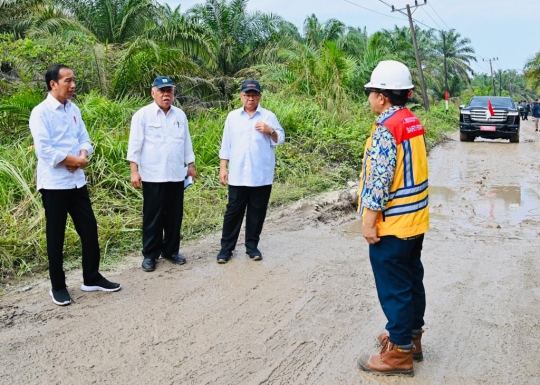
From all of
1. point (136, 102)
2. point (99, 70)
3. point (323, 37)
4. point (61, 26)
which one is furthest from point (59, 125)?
point (323, 37)

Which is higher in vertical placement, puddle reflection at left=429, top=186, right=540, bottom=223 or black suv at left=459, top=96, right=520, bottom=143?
black suv at left=459, top=96, right=520, bottom=143

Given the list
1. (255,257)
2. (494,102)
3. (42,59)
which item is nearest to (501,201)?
(255,257)

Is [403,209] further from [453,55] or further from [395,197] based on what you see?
[453,55]

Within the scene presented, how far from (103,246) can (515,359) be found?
13.5 feet

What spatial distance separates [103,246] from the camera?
19.2 ft

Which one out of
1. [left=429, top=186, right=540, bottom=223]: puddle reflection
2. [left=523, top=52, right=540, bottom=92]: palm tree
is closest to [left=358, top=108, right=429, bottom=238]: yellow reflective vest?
[left=429, top=186, right=540, bottom=223]: puddle reflection

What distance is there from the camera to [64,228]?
4488 mm

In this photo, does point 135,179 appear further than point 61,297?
Yes

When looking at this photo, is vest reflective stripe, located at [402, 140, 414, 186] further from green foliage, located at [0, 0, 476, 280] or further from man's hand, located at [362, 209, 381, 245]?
green foliage, located at [0, 0, 476, 280]

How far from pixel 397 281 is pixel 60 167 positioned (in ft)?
8.99

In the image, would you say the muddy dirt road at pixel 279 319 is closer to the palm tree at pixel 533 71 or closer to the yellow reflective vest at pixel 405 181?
the yellow reflective vest at pixel 405 181

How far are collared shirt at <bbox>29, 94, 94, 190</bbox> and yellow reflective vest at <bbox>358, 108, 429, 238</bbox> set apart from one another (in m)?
2.46

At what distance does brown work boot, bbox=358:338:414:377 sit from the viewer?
3217mm

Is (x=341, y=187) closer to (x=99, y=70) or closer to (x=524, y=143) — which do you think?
(x=99, y=70)
